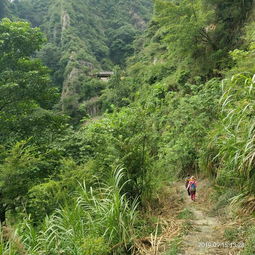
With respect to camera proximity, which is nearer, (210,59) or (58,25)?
(210,59)

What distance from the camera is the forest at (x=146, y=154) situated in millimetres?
3572

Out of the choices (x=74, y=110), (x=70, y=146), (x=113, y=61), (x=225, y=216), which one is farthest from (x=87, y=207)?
(x=113, y=61)

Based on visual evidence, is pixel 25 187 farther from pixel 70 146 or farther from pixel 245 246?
pixel 245 246

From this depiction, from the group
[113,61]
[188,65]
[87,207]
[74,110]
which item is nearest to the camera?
[87,207]

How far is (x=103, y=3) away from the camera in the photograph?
206 feet

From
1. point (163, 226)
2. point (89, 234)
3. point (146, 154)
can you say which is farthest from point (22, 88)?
point (163, 226)

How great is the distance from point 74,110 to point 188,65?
23.0 metres

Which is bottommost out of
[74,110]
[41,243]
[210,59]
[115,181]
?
[74,110]

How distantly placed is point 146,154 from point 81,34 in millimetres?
50952

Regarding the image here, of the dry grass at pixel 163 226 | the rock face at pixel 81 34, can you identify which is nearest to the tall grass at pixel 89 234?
the dry grass at pixel 163 226

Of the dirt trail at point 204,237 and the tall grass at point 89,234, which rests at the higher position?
the tall grass at point 89,234

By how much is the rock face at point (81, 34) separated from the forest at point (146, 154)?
19.4m

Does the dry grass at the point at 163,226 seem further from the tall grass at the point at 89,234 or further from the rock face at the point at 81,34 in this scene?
the rock face at the point at 81,34

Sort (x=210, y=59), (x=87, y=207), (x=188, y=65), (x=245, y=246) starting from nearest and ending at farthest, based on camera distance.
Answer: (x=245, y=246)
(x=87, y=207)
(x=210, y=59)
(x=188, y=65)
